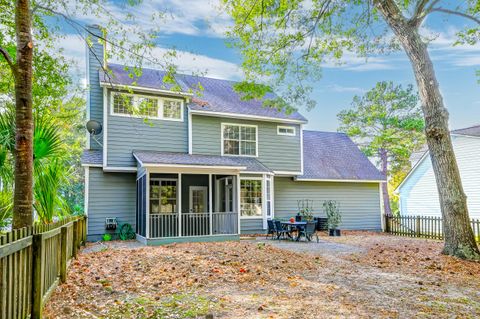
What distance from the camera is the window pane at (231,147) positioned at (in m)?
15.1

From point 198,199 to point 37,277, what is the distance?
11.4 metres

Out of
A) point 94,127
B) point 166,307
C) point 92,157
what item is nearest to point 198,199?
point 92,157

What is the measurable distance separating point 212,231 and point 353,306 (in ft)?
29.9

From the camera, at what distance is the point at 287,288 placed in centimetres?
547

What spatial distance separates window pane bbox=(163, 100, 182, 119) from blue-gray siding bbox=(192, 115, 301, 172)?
0.65 meters

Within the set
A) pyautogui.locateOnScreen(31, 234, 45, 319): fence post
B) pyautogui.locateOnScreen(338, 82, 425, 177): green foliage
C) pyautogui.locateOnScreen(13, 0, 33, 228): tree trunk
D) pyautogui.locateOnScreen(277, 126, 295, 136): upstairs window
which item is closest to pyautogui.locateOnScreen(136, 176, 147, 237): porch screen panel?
pyautogui.locateOnScreen(277, 126, 295, 136): upstairs window

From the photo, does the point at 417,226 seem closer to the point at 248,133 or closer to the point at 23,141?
the point at 248,133

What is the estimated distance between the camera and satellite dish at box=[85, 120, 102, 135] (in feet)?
42.5

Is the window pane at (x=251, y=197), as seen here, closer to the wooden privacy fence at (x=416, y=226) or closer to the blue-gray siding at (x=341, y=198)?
the blue-gray siding at (x=341, y=198)

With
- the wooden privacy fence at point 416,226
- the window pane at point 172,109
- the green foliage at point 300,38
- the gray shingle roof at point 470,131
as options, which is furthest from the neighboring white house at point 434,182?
the window pane at point 172,109

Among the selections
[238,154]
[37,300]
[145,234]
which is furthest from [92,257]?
[238,154]

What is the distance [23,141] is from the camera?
4.91 metres

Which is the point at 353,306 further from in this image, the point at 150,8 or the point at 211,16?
the point at 211,16

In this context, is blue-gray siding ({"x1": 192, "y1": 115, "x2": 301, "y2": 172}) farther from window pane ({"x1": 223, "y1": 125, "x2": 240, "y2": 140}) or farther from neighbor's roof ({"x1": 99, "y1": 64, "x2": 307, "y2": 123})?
neighbor's roof ({"x1": 99, "y1": 64, "x2": 307, "y2": 123})
